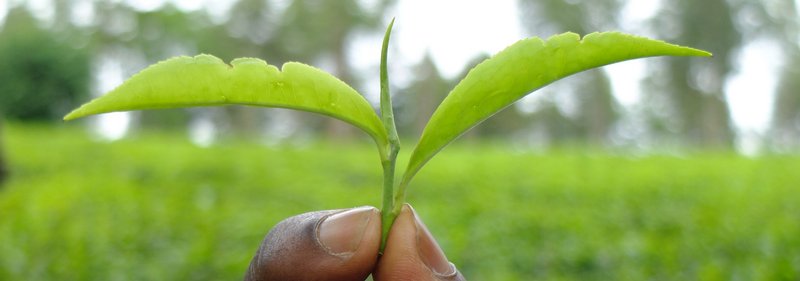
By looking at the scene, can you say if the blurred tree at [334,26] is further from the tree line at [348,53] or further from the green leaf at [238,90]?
the green leaf at [238,90]

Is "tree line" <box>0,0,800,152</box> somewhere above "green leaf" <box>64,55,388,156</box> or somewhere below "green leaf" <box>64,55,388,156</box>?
above

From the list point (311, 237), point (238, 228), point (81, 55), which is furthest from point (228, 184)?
point (81, 55)

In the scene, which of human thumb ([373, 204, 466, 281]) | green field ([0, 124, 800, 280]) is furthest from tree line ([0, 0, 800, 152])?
human thumb ([373, 204, 466, 281])

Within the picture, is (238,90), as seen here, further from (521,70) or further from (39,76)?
(39,76)

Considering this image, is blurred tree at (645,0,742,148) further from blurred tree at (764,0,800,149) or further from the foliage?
the foliage

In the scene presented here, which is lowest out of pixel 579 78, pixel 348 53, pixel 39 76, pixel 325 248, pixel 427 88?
pixel 325 248

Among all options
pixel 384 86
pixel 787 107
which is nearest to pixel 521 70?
pixel 384 86

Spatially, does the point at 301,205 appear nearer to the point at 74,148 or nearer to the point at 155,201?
the point at 155,201
